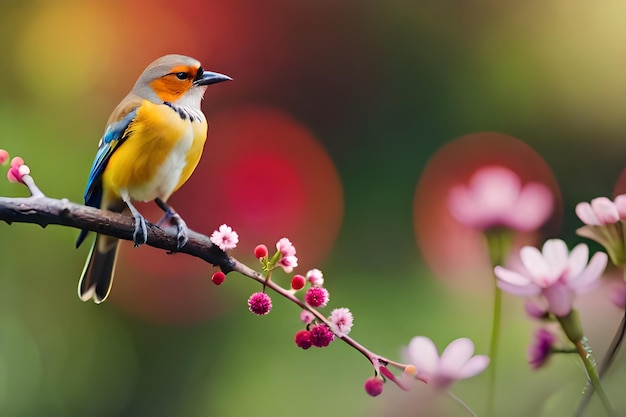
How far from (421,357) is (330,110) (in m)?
0.51

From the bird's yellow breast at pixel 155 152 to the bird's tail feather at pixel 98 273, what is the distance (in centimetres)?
5

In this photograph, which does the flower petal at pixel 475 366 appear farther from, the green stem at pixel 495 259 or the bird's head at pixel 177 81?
the bird's head at pixel 177 81

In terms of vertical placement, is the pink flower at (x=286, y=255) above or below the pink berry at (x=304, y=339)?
above

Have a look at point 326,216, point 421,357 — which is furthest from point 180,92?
point 326,216

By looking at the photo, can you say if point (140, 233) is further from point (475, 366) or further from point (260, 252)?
point (475, 366)

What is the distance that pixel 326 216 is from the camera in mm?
776

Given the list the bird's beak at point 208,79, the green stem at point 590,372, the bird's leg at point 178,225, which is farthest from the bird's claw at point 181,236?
the green stem at point 590,372

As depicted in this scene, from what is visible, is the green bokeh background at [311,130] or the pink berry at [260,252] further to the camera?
the green bokeh background at [311,130]

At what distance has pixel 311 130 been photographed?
0.82 metres

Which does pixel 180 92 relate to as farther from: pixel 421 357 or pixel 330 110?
pixel 330 110

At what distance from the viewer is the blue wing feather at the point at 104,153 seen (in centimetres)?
47

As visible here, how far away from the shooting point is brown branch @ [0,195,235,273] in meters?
0.33

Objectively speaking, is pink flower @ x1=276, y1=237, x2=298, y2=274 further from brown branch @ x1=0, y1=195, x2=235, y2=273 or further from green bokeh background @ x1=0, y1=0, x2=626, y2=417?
green bokeh background @ x1=0, y1=0, x2=626, y2=417

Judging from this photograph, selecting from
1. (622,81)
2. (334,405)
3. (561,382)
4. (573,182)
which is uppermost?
(622,81)
